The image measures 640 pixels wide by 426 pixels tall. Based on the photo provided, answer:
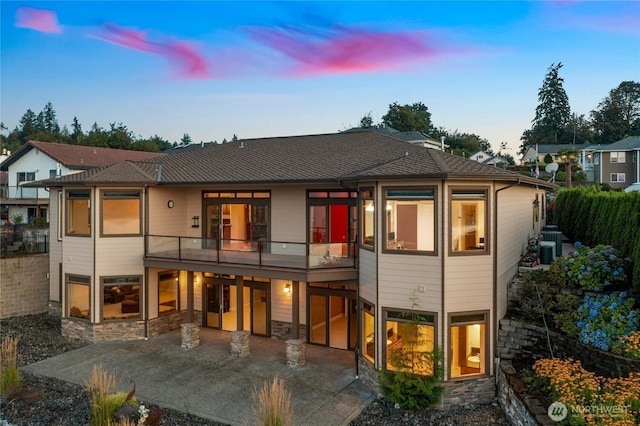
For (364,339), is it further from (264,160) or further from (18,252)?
(18,252)

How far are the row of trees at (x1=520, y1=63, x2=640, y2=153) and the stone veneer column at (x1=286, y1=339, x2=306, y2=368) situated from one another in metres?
70.2

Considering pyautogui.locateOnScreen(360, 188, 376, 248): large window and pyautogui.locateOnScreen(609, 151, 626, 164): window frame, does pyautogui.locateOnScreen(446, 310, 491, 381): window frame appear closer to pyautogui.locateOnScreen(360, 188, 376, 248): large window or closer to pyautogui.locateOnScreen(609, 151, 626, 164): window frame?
pyautogui.locateOnScreen(360, 188, 376, 248): large window

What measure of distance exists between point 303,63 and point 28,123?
99.7m

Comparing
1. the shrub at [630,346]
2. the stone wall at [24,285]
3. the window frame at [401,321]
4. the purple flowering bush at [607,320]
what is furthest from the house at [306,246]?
the shrub at [630,346]

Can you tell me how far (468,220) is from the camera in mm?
9477

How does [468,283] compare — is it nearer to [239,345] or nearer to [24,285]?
[239,345]

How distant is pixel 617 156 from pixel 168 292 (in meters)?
44.5

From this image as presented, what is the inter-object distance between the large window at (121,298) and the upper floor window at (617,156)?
148ft

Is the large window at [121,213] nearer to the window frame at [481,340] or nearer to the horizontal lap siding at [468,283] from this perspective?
the horizontal lap siding at [468,283]

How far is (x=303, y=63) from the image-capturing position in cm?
2128

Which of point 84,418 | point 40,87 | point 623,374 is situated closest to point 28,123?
point 40,87

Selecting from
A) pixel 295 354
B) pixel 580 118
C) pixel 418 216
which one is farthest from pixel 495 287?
pixel 580 118

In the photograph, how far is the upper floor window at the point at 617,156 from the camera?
134 feet

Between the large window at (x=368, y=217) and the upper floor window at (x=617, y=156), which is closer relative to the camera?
the large window at (x=368, y=217)
